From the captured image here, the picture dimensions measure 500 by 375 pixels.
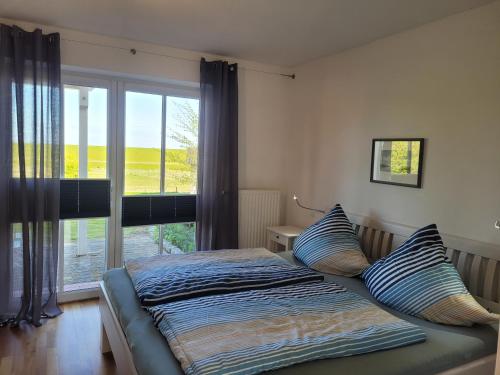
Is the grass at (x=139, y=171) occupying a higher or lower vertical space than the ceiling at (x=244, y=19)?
lower

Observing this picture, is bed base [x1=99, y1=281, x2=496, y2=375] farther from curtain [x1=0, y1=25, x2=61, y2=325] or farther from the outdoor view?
the outdoor view

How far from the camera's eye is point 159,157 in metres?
3.75

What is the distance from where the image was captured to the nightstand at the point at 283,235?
366cm

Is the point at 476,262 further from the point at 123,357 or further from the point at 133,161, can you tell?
the point at 133,161

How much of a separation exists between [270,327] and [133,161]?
2.43 m

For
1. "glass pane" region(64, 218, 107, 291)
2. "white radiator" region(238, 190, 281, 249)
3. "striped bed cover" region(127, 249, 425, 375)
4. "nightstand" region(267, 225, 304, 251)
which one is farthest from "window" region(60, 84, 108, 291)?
"nightstand" region(267, 225, 304, 251)

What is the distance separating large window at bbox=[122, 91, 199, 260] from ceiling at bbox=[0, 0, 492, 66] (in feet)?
2.04

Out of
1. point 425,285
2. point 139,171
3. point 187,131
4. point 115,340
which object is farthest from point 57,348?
point 425,285

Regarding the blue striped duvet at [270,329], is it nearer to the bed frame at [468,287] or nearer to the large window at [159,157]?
the bed frame at [468,287]

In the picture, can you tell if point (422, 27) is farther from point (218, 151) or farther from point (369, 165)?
point (218, 151)

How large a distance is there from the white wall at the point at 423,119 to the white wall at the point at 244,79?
437mm

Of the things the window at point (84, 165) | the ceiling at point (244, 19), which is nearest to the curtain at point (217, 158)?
the ceiling at point (244, 19)

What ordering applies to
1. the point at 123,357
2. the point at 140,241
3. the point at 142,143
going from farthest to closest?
the point at 140,241, the point at 142,143, the point at 123,357

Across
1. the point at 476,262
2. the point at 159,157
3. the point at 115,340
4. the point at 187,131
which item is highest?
the point at 187,131
